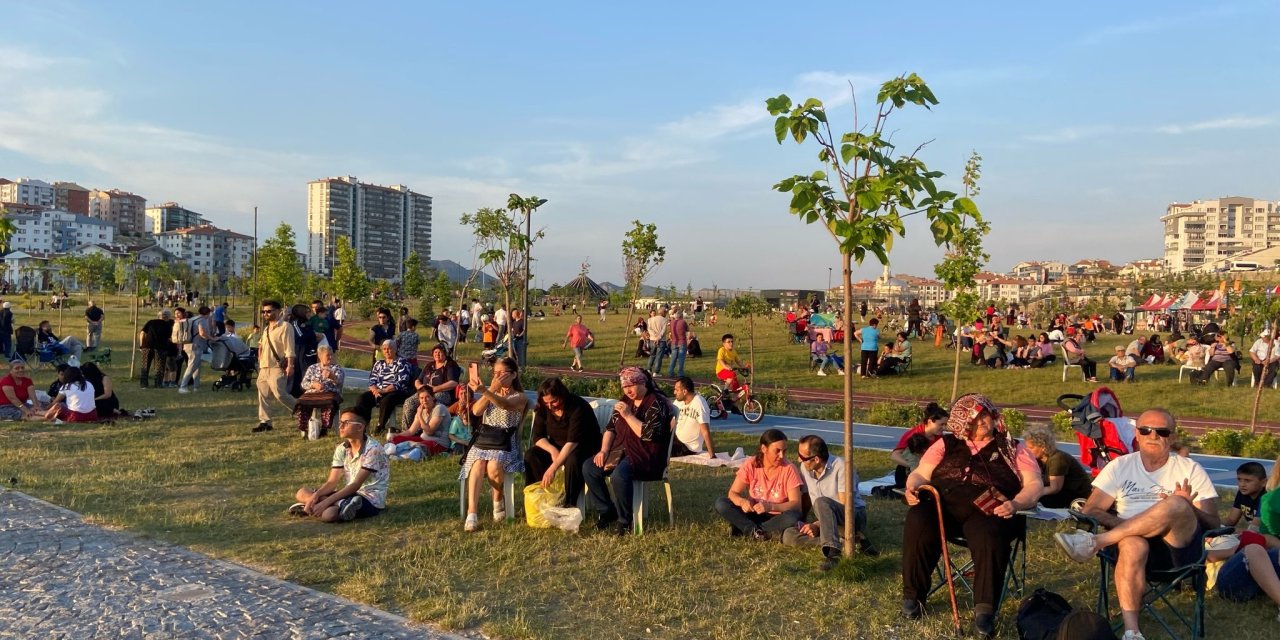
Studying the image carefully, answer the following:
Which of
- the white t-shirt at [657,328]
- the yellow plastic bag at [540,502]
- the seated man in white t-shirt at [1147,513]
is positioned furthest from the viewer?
the white t-shirt at [657,328]

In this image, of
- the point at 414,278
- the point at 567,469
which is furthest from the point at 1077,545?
the point at 414,278

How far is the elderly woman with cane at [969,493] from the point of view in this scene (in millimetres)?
4750

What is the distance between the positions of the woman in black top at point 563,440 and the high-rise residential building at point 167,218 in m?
191

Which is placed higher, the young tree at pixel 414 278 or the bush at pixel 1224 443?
the young tree at pixel 414 278

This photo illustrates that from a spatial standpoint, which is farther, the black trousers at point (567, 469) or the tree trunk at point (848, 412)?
the black trousers at point (567, 469)

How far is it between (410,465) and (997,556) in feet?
19.5

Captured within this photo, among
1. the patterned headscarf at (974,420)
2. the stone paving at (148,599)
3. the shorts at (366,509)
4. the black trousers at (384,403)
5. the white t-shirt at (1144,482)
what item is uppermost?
the patterned headscarf at (974,420)

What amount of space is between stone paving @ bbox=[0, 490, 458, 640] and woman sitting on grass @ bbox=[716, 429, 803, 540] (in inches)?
100

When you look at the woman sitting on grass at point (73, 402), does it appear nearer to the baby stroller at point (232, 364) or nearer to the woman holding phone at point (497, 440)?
the baby stroller at point (232, 364)

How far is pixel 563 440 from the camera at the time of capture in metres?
7.03

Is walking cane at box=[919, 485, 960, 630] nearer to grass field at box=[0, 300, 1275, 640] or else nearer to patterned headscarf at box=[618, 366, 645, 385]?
grass field at box=[0, 300, 1275, 640]

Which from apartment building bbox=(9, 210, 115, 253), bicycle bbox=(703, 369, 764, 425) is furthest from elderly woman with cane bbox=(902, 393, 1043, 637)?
apartment building bbox=(9, 210, 115, 253)

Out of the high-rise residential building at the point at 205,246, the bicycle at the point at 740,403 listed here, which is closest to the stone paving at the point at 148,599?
the bicycle at the point at 740,403

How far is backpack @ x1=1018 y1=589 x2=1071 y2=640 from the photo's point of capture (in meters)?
4.34
